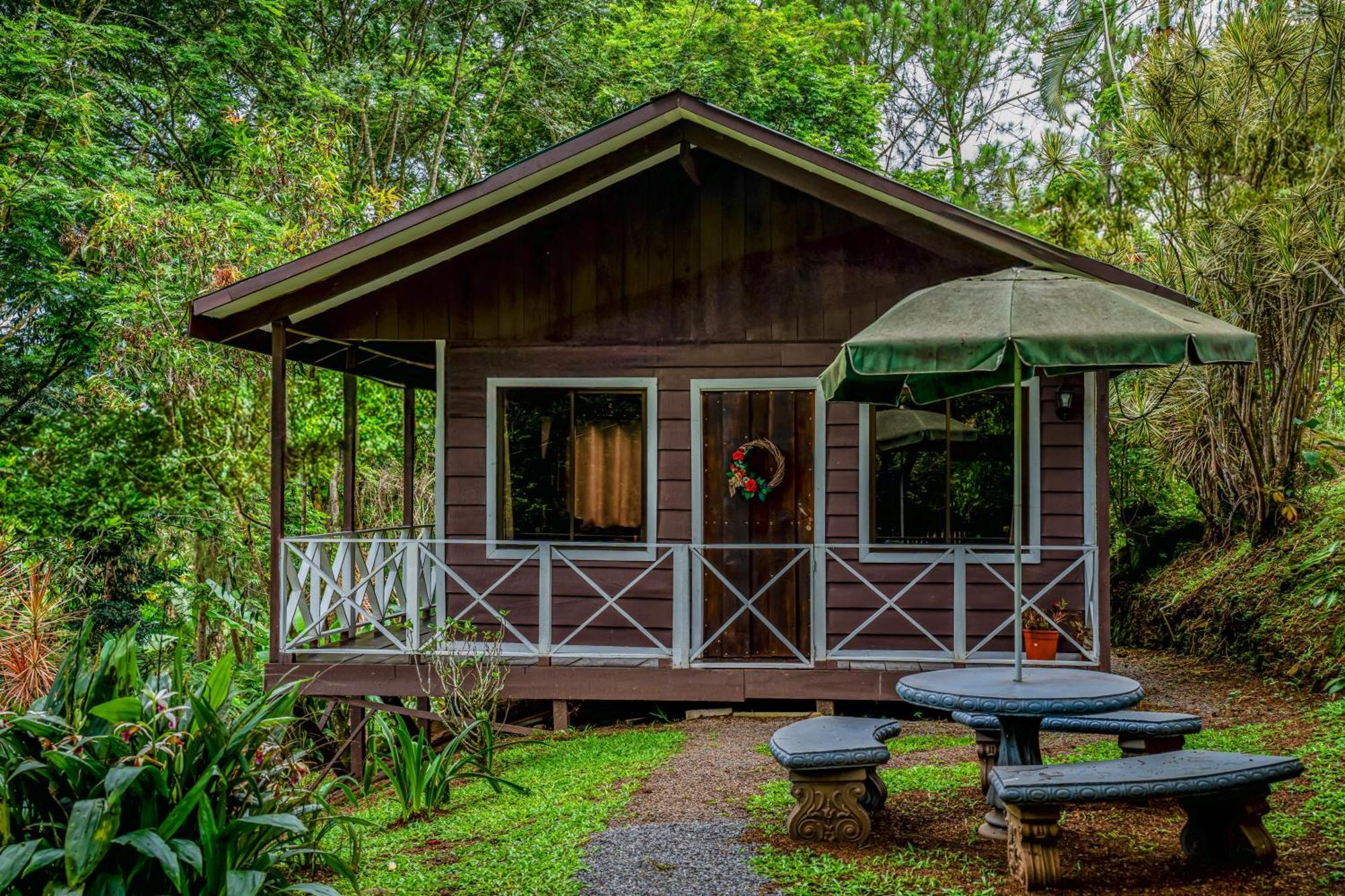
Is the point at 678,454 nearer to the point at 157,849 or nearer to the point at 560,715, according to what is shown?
the point at 560,715

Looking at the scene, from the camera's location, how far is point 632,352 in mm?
8578

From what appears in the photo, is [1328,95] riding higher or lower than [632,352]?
higher

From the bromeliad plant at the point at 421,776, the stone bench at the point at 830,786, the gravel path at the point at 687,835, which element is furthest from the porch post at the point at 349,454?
the stone bench at the point at 830,786

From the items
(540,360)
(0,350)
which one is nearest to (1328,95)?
(540,360)

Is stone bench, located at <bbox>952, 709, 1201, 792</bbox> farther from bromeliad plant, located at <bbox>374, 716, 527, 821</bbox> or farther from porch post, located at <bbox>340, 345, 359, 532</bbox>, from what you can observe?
porch post, located at <bbox>340, 345, 359, 532</bbox>

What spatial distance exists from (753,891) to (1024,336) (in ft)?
8.22

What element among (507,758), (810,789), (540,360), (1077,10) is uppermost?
(1077,10)

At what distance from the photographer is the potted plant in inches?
302

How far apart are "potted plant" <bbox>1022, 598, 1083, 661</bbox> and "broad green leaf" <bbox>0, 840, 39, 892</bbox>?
19.6ft

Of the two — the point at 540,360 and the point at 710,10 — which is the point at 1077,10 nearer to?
the point at 710,10

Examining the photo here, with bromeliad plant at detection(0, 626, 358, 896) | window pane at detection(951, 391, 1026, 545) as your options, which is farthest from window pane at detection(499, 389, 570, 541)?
bromeliad plant at detection(0, 626, 358, 896)

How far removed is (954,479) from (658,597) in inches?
94.9

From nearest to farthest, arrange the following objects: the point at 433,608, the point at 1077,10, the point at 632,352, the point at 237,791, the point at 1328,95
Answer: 1. the point at 237,791
2. the point at 632,352
3. the point at 1328,95
4. the point at 433,608
5. the point at 1077,10

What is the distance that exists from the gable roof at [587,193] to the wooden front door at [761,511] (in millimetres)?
1636
